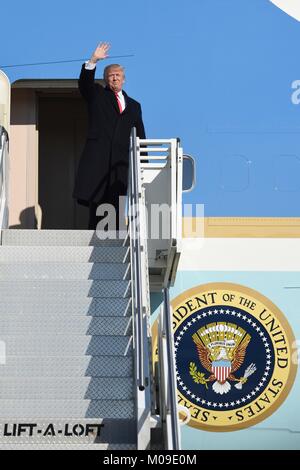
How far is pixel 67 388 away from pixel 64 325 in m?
0.54

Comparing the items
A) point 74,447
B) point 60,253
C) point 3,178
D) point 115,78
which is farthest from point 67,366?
point 115,78

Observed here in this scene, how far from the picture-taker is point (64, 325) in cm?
653

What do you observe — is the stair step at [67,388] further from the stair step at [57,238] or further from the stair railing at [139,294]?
the stair step at [57,238]

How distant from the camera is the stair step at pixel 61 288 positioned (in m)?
6.80

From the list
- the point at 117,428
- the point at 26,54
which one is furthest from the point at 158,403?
the point at 26,54

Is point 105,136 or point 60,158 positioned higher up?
point 60,158

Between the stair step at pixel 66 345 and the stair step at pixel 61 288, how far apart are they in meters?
0.40

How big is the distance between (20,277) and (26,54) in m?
2.14

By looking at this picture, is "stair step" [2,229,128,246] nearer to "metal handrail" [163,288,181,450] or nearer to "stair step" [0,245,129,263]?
"stair step" [0,245,129,263]

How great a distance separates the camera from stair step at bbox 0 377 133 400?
19.8 feet

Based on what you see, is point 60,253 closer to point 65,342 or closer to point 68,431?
point 65,342

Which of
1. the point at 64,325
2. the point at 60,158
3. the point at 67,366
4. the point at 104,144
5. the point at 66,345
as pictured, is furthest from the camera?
the point at 60,158

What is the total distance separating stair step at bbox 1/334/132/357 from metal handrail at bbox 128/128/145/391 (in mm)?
258

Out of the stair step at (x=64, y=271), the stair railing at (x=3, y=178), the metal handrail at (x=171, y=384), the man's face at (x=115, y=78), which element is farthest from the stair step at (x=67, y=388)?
the man's face at (x=115, y=78)
